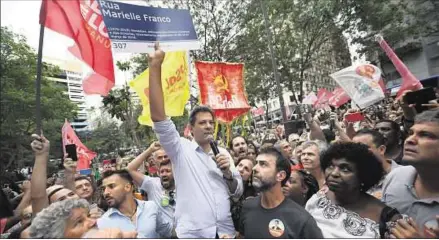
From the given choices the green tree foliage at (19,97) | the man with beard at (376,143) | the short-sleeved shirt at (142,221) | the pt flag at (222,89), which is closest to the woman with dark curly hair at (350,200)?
the man with beard at (376,143)

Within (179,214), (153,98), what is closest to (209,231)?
(179,214)

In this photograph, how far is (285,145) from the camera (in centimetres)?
617

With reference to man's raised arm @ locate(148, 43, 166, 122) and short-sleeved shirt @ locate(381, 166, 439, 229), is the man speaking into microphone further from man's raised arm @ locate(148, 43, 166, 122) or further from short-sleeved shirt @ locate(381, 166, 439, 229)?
short-sleeved shirt @ locate(381, 166, 439, 229)

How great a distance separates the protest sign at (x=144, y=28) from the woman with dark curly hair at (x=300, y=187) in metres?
1.57

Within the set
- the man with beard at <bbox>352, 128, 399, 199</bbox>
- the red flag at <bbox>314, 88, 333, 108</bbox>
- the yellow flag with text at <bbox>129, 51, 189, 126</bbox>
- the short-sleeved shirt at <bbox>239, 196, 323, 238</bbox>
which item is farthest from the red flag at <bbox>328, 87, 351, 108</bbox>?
the short-sleeved shirt at <bbox>239, 196, 323, 238</bbox>

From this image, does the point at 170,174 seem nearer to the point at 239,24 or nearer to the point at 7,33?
the point at 239,24

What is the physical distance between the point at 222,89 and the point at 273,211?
5175 millimetres

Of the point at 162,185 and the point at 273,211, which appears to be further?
the point at 162,185

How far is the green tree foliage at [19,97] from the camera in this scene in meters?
22.2

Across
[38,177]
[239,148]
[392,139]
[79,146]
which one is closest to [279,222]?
[38,177]

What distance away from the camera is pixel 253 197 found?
3.04 metres

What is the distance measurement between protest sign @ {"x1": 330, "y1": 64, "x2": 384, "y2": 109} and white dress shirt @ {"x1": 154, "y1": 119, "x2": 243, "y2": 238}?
4368mm

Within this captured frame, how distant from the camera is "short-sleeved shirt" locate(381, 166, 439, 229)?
2230 mm

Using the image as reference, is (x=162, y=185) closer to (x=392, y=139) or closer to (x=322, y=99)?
(x=392, y=139)
